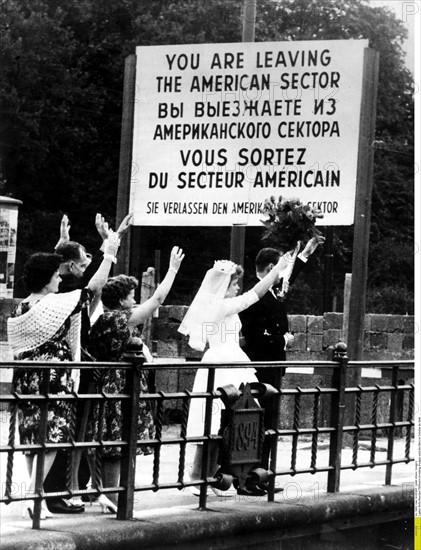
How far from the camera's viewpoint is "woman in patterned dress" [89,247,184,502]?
23.6 ft

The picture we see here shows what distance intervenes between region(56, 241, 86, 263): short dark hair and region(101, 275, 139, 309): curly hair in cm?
25

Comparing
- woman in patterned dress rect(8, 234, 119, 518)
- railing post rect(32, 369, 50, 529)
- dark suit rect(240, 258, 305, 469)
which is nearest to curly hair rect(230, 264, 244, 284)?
dark suit rect(240, 258, 305, 469)

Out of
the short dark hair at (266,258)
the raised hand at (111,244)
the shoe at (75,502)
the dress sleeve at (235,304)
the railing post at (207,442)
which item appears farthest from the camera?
the short dark hair at (266,258)

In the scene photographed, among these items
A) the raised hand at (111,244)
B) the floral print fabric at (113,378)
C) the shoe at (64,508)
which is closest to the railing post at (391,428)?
the floral print fabric at (113,378)

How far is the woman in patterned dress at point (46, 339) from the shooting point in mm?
6691

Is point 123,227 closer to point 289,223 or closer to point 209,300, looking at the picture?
point 209,300

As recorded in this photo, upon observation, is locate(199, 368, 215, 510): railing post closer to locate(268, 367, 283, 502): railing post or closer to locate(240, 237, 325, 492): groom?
locate(268, 367, 283, 502): railing post

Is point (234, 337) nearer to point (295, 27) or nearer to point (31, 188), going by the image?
point (295, 27)

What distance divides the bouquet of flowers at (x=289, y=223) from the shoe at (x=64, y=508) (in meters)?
2.97

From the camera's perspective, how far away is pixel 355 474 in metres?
9.72

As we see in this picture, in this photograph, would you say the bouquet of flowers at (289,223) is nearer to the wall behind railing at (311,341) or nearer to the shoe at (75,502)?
the shoe at (75,502)

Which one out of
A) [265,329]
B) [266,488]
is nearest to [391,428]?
[265,329]

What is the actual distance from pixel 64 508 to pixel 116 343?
39.6 inches

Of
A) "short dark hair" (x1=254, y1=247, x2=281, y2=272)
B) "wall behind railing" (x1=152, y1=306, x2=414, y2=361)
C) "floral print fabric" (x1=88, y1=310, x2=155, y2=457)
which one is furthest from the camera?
"wall behind railing" (x1=152, y1=306, x2=414, y2=361)
